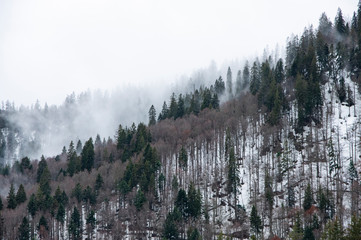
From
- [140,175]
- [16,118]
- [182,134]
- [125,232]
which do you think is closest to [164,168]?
[140,175]

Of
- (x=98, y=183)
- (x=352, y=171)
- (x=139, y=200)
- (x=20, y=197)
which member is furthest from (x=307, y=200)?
(x=20, y=197)

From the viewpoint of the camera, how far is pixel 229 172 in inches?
3014

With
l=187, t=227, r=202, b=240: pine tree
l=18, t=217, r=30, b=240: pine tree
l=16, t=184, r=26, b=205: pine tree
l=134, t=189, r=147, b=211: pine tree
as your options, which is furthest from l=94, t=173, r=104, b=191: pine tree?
l=187, t=227, r=202, b=240: pine tree

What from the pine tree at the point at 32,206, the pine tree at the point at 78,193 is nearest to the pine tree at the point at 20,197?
the pine tree at the point at 32,206

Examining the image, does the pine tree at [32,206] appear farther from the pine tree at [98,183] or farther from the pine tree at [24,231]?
the pine tree at [98,183]

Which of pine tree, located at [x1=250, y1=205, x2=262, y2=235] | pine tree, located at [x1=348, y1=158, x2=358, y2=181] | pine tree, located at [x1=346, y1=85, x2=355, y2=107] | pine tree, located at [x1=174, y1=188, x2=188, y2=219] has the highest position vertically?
pine tree, located at [x1=346, y1=85, x2=355, y2=107]

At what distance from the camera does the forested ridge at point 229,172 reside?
67062 mm

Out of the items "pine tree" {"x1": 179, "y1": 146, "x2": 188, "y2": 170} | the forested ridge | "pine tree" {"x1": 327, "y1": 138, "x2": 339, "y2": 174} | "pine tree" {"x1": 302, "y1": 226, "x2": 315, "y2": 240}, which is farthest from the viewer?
"pine tree" {"x1": 179, "y1": 146, "x2": 188, "y2": 170}

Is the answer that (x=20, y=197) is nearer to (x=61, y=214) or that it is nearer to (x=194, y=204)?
(x=61, y=214)

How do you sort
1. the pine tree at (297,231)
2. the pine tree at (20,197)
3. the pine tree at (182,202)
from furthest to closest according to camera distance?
the pine tree at (20,197) → the pine tree at (182,202) → the pine tree at (297,231)

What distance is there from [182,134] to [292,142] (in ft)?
101

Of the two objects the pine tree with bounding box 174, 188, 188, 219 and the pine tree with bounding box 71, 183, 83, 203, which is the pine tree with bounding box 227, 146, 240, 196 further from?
the pine tree with bounding box 71, 183, 83, 203

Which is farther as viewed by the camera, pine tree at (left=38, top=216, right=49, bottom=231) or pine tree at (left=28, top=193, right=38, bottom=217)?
pine tree at (left=28, top=193, right=38, bottom=217)

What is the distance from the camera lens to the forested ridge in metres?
67.1
